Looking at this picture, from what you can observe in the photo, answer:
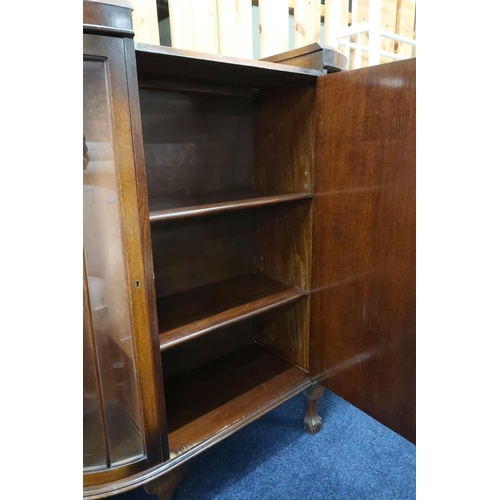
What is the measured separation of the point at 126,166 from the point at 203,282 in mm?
688

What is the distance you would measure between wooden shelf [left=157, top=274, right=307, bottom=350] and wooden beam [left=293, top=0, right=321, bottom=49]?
109 cm

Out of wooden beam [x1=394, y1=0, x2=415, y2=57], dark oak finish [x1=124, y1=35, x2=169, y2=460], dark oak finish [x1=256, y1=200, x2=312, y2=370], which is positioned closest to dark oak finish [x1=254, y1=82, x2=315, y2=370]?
dark oak finish [x1=256, y1=200, x2=312, y2=370]

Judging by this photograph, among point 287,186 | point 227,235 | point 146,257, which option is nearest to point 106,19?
point 146,257

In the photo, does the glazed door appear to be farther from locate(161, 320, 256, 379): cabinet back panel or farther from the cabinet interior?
locate(161, 320, 256, 379): cabinet back panel

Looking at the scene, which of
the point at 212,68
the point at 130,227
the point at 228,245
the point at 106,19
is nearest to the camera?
the point at 106,19

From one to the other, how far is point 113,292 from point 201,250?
0.55m

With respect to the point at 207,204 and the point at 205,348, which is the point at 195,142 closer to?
the point at 207,204

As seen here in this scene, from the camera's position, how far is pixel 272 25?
1530 mm

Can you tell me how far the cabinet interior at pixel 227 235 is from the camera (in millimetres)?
1152

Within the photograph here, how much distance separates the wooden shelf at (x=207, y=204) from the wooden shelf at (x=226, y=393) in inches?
25.2
